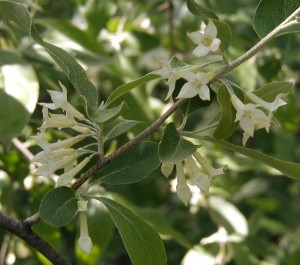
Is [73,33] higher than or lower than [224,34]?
lower

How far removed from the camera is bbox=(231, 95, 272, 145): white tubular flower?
3.23 ft

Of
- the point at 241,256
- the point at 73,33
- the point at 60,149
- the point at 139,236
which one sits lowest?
the point at 241,256

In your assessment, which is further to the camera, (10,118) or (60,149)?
(10,118)

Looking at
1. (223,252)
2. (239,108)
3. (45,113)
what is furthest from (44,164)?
(223,252)

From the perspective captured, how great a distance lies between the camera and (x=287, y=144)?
8.49 ft

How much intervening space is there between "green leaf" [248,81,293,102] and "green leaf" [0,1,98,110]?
0.79 ft

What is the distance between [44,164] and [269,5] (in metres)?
0.41

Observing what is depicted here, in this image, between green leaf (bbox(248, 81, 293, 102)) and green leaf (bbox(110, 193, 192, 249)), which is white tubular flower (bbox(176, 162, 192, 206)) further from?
green leaf (bbox(110, 193, 192, 249))

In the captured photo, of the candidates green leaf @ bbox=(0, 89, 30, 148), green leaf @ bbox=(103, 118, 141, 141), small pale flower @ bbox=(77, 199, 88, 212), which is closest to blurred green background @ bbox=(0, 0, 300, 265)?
green leaf @ bbox=(0, 89, 30, 148)

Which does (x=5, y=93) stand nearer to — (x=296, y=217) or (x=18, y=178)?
(x=18, y=178)

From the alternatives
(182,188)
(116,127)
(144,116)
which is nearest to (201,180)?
(182,188)

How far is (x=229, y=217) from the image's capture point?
2332mm

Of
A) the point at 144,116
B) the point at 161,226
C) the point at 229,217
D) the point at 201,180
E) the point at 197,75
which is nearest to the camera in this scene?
the point at 197,75

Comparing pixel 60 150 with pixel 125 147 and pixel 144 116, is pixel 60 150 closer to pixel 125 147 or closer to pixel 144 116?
pixel 125 147
